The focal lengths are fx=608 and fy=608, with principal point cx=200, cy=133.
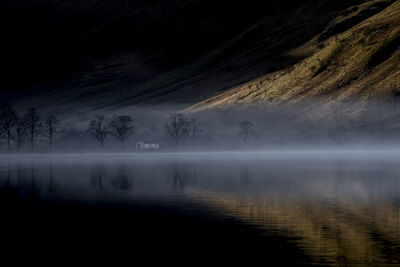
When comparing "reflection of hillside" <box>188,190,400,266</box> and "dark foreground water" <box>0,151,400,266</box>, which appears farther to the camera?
"dark foreground water" <box>0,151,400,266</box>

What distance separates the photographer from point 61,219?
4447cm

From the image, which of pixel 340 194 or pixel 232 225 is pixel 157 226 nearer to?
pixel 232 225

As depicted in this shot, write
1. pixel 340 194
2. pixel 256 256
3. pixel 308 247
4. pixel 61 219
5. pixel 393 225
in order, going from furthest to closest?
pixel 340 194, pixel 61 219, pixel 393 225, pixel 308 247, pixel 256 256

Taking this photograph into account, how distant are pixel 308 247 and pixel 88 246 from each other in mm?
12162

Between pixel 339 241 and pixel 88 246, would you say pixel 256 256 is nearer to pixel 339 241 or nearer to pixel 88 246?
pixel 339 241

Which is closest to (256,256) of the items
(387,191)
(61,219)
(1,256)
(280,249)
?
(280,249)

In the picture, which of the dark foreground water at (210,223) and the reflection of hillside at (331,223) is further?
the dark foreground water at (210,223)

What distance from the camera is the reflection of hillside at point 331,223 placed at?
1206 inches

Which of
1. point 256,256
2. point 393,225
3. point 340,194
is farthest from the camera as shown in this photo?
point 340,194

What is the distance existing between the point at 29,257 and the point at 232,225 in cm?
1412

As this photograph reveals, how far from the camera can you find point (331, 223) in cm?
4062

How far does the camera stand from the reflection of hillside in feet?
100

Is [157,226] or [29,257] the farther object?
[157,226]

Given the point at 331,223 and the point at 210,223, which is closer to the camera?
the point at 331,223
